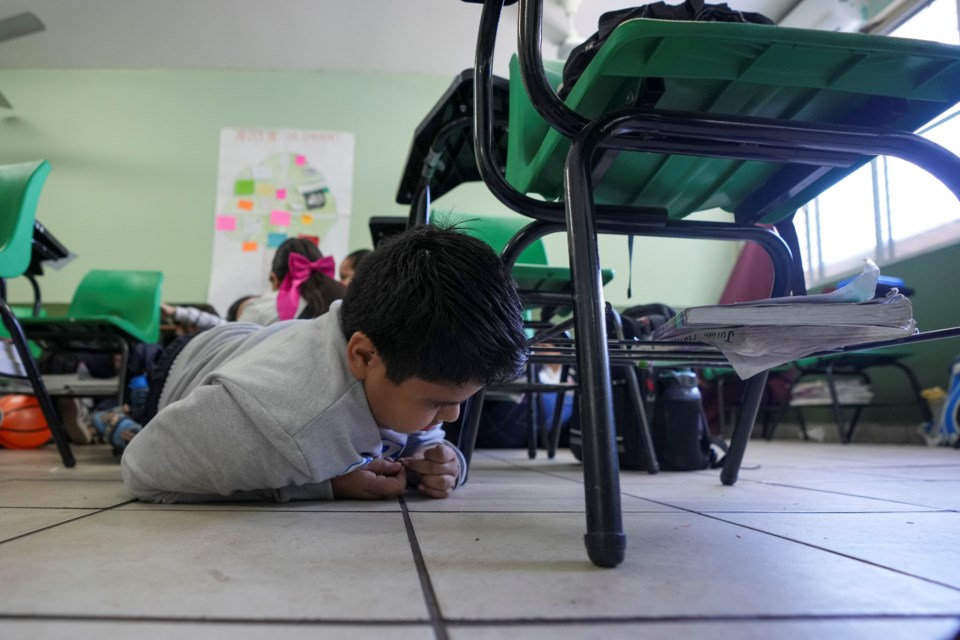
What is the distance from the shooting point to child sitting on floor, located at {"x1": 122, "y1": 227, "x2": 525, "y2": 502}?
724 millimetres

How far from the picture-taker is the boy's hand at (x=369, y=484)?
3.02 feet

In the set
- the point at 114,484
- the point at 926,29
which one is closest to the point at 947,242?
the point at 926,29

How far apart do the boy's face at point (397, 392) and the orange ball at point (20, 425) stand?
2102 millimetres

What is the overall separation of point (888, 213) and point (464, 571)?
4.04 metres

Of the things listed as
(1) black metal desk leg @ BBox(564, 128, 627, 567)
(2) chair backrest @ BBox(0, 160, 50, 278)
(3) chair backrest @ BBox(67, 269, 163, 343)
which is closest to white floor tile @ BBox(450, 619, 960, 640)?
(1) black metal desk leg @ BBox(564, 128, 627, 567)

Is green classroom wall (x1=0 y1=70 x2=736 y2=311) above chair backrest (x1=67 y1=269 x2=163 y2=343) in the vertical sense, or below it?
above

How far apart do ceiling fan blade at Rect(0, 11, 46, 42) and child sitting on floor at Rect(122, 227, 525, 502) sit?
Answer: 4.35 metres

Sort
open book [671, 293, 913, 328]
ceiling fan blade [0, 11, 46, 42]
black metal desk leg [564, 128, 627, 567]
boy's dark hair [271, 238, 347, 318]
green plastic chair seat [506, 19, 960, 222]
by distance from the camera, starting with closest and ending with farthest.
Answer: black metal desk leg [564, 128, 627, 567] < green plastic chair seat [506, 19, 960, 222] < open book [671, 293, 913, 328] < boy's dark hair [271, 238, 347, 318] < ceiling fan blade [0, 11, 46, 42]

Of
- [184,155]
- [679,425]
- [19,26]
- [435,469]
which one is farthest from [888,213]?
[19,26]

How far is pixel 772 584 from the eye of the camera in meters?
0.48

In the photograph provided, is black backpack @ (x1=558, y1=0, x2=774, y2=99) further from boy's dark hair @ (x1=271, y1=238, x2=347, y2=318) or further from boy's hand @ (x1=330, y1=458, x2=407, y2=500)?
boy's dark hair @ (x1=271, y1=238, x2=347, y2=318)

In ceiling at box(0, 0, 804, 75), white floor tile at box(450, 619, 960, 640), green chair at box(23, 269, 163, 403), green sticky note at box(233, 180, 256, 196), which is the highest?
ceiling at box(0, 0, 804, 75)

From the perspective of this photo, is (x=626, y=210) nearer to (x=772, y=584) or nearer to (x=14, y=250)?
(x=772, y=584)

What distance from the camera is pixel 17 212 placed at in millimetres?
1584
